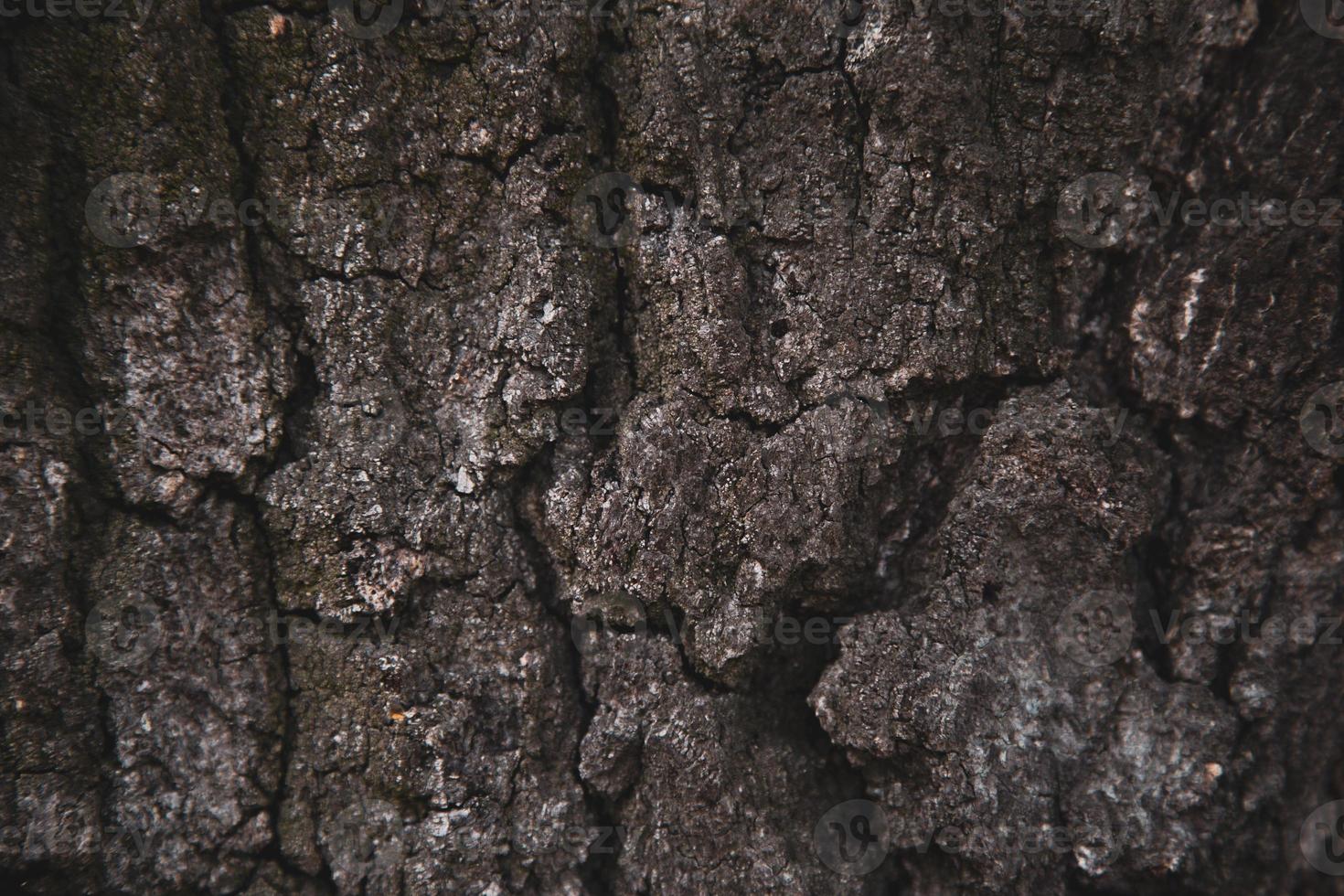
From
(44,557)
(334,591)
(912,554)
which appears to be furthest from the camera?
(912,554)

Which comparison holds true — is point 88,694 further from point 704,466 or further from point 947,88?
point 947,88

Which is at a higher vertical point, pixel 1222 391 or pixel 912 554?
pixel 1222 391

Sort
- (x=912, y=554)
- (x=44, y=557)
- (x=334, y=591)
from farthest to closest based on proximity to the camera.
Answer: (x=912, y=554), (x=334, y=591), (x=44, y=557)

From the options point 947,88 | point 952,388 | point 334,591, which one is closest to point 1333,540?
point 952,388

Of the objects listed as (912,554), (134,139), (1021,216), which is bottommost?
(912,554)

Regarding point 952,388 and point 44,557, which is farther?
point 952,388

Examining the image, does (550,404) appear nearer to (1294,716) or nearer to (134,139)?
(134,139)
